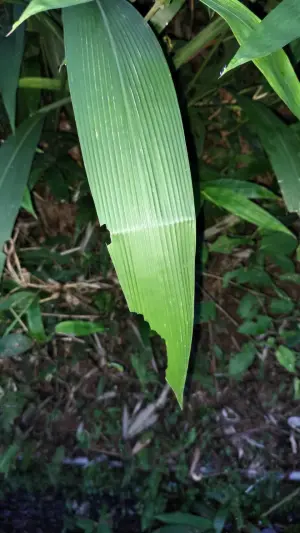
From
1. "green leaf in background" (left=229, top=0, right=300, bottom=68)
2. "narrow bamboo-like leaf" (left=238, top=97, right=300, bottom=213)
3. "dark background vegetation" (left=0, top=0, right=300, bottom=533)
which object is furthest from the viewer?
"dark background vegetation" (left=0, top=0, right=300, bottom=533)

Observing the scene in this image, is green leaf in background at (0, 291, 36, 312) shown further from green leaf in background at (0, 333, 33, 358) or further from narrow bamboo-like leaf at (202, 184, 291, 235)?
narrow bamboo-like leaf at (202, 184, 291, 235)

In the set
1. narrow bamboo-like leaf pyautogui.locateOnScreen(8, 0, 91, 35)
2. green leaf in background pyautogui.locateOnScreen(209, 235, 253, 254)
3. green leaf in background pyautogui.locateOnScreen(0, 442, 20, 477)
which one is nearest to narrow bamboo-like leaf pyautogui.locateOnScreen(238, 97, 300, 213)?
green leaf in background pyautogui.locateOnScreen(209, 235, 253, 254)

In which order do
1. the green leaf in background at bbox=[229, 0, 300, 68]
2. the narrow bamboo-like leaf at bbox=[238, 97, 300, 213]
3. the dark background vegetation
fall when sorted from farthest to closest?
the dark background vegetation < the narrow bamboo-like leaf at bbox=[238, 97, 300, 213] < the green leaf in background at bbox=[229, 0, 300, 68]

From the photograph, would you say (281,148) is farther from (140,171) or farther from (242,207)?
(140,171)

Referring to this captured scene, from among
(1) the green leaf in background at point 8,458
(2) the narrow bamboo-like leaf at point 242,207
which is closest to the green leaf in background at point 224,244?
(2) the narrow bamboo-like leaf at point 242,207

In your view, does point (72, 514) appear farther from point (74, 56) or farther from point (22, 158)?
point (74, 56)
